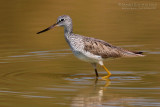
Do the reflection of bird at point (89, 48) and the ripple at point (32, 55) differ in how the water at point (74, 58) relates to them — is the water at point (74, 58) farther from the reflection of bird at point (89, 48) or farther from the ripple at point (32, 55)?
the reflection of bird at point (89, 48)

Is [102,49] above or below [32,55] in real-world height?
above

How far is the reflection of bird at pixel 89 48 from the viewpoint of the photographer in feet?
45.0

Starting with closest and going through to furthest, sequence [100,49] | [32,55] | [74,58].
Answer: [100,49] < [74,58] < [32,55]

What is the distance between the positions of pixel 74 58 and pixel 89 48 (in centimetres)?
290

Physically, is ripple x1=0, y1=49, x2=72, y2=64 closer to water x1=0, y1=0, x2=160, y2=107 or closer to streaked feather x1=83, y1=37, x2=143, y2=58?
water x1=0, y1=0, x2=160, y2=107

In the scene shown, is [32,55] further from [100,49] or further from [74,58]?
[100,49]

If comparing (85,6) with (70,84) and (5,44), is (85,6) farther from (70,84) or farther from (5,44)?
(70,84)

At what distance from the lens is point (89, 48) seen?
45.2 feet

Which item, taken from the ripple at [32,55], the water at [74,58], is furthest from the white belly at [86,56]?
the ripple at [32,55]

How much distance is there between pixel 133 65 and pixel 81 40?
231cm

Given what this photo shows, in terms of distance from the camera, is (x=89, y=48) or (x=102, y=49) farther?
(x=102, y=49)

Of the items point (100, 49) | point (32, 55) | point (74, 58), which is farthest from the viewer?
point (32, 55)

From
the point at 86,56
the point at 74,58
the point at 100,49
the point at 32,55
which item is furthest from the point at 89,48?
the point at 32,55

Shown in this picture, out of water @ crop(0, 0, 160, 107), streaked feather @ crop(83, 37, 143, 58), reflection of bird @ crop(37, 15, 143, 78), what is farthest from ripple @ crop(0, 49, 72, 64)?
streaked feather @ crop(83, 37, 143, 58)
